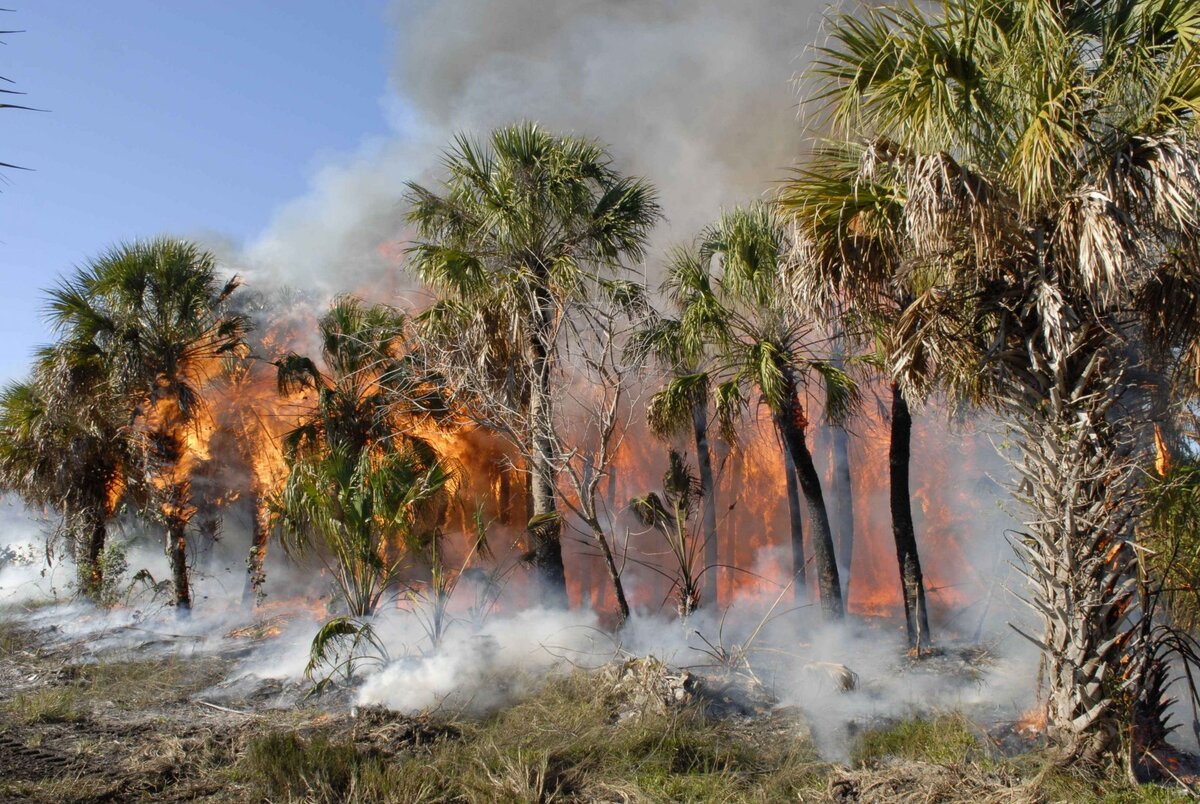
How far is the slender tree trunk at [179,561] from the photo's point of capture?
1413 centimetres

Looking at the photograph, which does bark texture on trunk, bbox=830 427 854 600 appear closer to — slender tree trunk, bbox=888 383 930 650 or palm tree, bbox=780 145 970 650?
slender tree trunk, bbox=888 383 930 650

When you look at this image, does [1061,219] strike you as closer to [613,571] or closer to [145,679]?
[613,571]

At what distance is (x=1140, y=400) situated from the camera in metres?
6.94

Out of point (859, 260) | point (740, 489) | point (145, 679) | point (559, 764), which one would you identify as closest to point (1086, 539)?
point (859, 260)

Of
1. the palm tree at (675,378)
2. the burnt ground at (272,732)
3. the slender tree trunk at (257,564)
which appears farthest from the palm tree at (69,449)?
the palm tree at (675,378)

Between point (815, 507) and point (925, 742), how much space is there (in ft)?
15.1

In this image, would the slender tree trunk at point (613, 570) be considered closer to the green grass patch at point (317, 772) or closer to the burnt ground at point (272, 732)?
the burnt ground at point (272, 732)

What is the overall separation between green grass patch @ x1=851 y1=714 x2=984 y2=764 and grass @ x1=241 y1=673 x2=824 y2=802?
48 centimetres

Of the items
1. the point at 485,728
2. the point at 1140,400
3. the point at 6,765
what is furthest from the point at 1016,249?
→ the point at 6,765

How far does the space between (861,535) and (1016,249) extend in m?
13.9

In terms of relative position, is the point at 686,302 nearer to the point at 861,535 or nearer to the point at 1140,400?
the point at 1140,400

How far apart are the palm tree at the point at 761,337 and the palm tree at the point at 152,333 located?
27.8ft

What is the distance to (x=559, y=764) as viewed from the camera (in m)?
6.02

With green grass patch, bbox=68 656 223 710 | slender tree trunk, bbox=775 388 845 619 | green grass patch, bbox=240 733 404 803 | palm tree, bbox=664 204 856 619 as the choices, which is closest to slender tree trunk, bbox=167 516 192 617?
green grass patch, bbox=68 656 223 710
